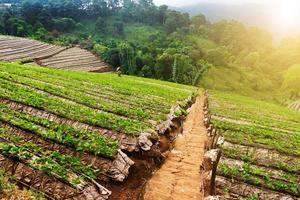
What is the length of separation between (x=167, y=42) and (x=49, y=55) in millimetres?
37388

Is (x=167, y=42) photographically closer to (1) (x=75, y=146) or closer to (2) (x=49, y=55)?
(2) (x=49, y=55)

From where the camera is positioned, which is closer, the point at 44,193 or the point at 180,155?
the point at 44,193

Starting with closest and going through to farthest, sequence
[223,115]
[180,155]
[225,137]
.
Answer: [180,155], [225,137], [223,115]

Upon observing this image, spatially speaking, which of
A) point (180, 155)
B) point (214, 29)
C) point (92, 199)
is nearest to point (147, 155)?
point (180, 155)

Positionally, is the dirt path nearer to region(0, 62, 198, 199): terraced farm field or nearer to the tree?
region(0, 62, 198, 199): terraced farm field

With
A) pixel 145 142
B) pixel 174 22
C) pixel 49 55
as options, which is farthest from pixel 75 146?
pixel 174 22

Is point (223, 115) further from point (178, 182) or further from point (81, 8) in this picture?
point (81, 8)

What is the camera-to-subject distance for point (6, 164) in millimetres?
12289

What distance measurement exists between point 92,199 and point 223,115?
26444mm

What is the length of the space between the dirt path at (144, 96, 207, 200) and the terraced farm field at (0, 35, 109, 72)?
46.0 metres

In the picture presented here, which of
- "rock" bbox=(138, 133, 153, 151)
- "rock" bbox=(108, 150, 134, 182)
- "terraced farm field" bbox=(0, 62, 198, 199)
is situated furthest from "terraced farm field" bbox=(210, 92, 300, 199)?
"rock" bbox=(108, 150, 134, 182)

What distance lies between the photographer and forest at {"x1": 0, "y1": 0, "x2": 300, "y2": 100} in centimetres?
8150

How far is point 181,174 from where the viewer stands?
18141 mm

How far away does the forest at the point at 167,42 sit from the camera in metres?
81.5
